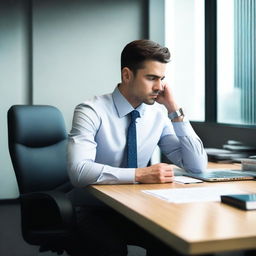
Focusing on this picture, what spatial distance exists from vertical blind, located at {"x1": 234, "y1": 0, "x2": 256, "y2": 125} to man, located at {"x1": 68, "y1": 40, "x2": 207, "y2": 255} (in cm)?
131

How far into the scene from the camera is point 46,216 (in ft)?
6.86

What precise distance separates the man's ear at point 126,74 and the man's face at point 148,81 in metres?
0.03

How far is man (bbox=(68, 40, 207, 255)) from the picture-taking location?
199 centimetres

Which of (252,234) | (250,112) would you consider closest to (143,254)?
(250,112)

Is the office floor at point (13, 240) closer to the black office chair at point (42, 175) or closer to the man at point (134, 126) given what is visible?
the black office chair at point (42, 175)

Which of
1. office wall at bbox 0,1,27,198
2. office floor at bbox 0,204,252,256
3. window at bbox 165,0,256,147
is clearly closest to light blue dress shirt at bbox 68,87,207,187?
window at bbox 165,0,256,147

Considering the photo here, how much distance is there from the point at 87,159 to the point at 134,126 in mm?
329

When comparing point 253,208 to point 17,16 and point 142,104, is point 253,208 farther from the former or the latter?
point 17,16

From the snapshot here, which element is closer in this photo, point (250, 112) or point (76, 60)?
point (250, 112)

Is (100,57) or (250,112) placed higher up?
(100,57)

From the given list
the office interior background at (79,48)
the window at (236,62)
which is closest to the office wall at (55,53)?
the office interior background at (79,48)

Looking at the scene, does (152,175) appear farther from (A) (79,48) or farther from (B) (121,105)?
(A) (79,48)

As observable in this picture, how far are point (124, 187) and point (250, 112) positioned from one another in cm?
192

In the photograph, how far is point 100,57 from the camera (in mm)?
4812
